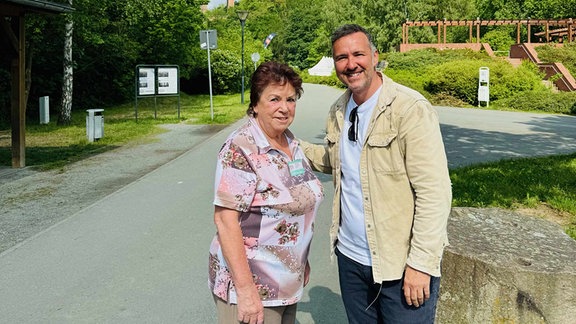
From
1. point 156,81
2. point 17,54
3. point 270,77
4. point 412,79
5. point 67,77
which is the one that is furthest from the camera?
point 412,79

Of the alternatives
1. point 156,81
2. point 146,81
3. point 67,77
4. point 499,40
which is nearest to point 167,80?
point 156,81

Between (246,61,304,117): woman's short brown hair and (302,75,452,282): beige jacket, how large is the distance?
40cm

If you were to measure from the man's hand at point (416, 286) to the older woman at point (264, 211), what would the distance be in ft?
1.53

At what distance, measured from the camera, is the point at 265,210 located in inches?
90.4

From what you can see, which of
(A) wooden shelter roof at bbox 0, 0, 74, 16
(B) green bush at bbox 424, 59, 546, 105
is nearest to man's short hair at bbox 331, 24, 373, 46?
(A) wooden shelter roof at bbox 0, 0, 74, 16

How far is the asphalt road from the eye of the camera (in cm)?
423

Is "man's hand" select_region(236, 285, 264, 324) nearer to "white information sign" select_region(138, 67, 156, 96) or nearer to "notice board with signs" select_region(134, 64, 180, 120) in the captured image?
"notice board with signs" select_region(134, 64, 180, 120)

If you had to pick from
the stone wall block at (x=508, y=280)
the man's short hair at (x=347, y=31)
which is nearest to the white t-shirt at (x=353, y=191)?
the man's short hair at (x=347, y=31)

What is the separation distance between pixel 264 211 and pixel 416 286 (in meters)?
0.71

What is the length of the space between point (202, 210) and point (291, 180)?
16.8ft

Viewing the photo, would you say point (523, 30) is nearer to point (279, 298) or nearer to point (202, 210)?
point (202, 210)

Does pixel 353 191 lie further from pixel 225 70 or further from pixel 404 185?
pixel 225 70

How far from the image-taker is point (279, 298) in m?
2.40

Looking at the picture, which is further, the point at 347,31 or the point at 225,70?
the point at 225,70
